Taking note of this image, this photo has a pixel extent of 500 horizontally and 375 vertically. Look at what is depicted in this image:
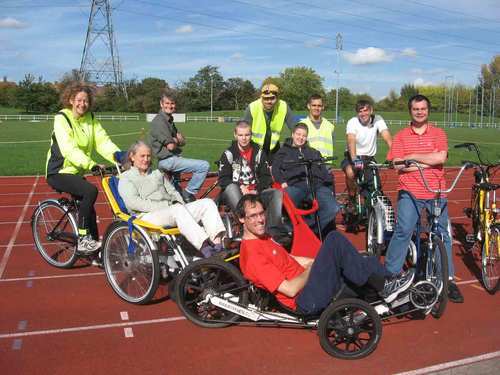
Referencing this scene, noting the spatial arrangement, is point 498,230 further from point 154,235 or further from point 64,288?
point 64,288

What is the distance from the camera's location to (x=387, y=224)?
18.7 ft

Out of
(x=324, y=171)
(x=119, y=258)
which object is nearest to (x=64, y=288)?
(x=119, y=258)

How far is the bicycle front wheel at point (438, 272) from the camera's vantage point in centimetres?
430

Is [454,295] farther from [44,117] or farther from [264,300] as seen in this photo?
[44,117]

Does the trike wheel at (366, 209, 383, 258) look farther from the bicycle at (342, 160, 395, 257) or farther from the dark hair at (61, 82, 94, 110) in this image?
the dark hair at (61, 82, 94, 110)

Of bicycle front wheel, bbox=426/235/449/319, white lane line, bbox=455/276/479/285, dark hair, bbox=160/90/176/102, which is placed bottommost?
white lane line, bbox=455/276/479/285

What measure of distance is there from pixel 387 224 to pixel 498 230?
110cm

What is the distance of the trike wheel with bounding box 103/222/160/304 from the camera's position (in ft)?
15.0

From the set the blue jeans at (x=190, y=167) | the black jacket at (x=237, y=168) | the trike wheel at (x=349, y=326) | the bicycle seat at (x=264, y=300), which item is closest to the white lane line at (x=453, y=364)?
the trike wheel at (x=349, y=326)

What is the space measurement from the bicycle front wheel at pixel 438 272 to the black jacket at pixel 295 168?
6.26 feet

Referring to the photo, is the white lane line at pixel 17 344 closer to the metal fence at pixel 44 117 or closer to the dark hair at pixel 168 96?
the dark hair at pixel 168 96

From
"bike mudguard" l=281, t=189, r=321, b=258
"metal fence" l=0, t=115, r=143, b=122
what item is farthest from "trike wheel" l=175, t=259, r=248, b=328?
"metal fence" l=0, t=115, r=143, b=122

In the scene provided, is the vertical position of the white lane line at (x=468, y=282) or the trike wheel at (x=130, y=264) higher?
the trike wheel at (x=130, y=264)

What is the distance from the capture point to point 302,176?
6.23m
